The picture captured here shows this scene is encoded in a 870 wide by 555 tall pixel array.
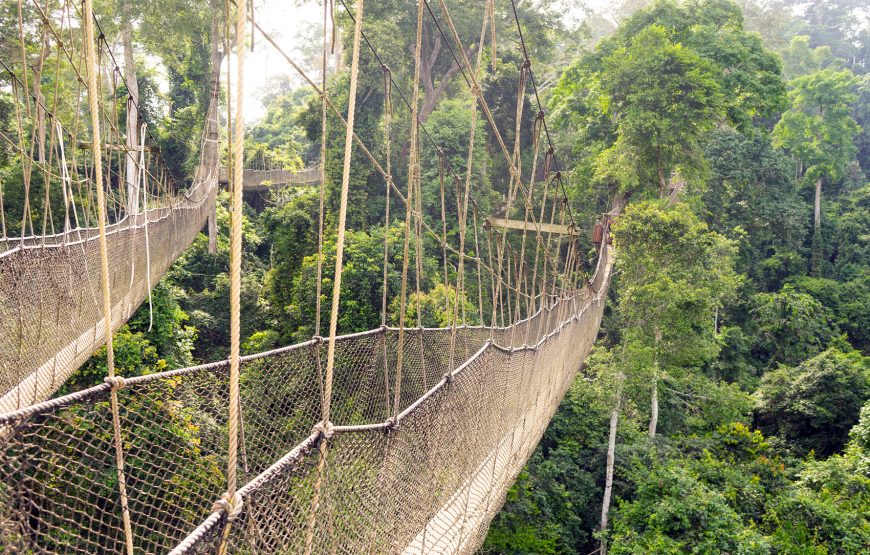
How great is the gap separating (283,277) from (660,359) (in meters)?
4.42

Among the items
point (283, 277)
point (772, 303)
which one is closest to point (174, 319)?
point (283, 277)

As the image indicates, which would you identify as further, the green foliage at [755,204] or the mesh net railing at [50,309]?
the green foliage at [755,204]

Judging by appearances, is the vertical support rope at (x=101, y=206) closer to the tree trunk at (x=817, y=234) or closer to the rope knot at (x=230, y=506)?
the rope knot at (x=230, y=506)

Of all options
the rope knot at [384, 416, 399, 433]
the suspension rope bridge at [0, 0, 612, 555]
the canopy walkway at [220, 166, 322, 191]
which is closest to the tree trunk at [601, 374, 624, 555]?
the suspension rope bridge at [0, 0, 612, 555]

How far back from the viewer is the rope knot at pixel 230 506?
3.64ft

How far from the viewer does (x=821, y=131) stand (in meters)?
12.4

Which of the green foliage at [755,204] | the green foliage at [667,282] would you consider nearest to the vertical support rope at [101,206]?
the green foliage at [667,282]

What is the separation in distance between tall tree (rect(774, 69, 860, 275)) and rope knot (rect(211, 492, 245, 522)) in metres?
12.9

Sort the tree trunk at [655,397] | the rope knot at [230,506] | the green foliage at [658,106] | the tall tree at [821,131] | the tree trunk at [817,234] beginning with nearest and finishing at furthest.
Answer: the rope knot at [230,506], the tree trunk at [655,397], the green foliage at [658,106], the tree trunk at [817,234], the tall tree at [821,131]

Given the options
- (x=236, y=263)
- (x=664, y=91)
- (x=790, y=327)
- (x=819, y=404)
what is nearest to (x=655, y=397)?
(x=819, y=404)

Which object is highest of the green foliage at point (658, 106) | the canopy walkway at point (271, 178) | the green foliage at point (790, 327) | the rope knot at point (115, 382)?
the green foliage at point (658, 106)

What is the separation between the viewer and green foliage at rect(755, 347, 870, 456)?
7586mm

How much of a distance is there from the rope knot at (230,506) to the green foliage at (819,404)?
304 inches

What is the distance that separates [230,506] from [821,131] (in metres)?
13.6
